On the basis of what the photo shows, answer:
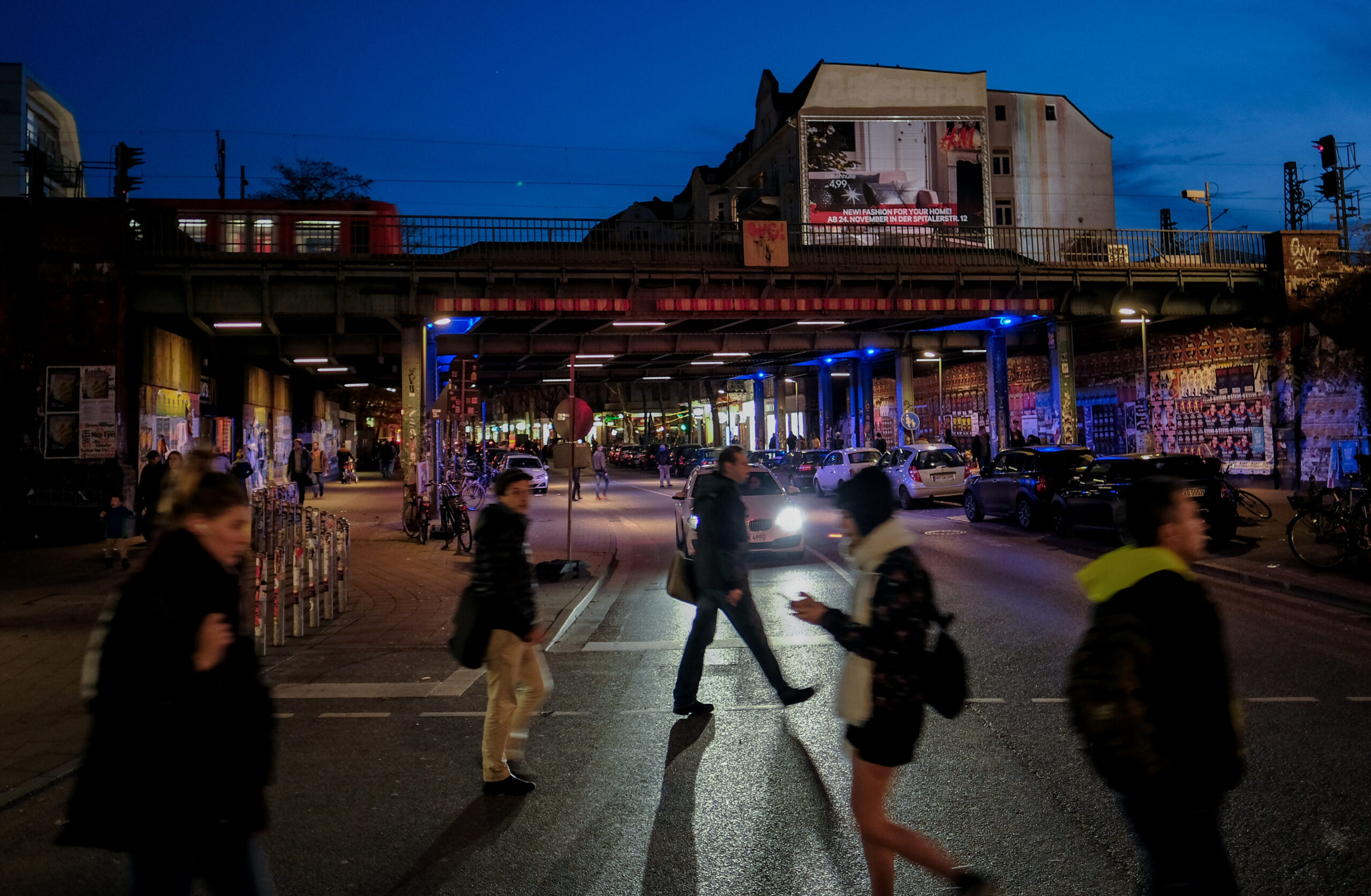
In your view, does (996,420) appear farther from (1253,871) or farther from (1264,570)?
(1253,871)

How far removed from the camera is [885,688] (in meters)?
3.53

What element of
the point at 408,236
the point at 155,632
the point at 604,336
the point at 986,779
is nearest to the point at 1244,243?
the point at 604,336

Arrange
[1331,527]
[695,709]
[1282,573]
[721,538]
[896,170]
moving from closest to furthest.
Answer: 1. [721,538]
2. [695,709]
3. [1282,573]
4. [1331,527]
5. [896,170]

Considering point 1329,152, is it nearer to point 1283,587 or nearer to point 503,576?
point 1283,587

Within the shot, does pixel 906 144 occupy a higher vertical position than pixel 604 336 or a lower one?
higher

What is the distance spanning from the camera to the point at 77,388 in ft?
68.7

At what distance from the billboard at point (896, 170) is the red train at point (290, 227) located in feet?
87.0

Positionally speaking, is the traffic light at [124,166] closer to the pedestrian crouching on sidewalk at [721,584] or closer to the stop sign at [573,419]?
the stop sign at [573,419]

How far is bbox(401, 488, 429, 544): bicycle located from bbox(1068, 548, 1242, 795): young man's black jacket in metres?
18.0

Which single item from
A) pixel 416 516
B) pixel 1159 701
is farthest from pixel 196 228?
pixel 1159 701

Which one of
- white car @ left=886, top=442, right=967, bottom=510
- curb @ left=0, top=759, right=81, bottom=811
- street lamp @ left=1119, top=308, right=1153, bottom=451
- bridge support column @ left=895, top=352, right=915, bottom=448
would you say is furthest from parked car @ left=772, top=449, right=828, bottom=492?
curb @ left=0, top=759, right=81, bottom=811

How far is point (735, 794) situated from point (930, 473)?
22.5 meters

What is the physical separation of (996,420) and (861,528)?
32.3 metres

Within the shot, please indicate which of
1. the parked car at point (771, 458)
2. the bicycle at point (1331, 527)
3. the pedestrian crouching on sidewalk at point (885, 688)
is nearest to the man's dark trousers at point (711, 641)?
the pedestrian crouching on sidewalk at point (885, 688)
